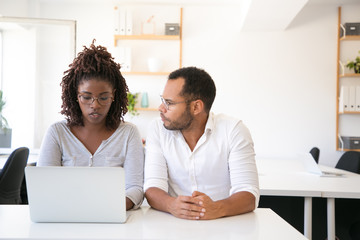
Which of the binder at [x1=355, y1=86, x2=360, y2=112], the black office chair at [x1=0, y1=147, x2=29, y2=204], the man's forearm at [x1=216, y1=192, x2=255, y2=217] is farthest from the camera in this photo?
the binder at [x1=355, y1=86, x2=360, y2=112]

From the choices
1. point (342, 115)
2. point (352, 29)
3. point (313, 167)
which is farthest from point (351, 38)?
point (313, 167)

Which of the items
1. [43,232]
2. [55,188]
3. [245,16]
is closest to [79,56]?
[55,188]

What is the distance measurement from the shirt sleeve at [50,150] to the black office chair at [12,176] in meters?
0.94

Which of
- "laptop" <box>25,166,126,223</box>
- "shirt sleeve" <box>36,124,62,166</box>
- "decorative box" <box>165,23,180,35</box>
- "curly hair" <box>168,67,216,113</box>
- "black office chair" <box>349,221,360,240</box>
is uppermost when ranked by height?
"decorative box" <box>165,23,180,35</box>

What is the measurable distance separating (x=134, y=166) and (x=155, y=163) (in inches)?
3.6

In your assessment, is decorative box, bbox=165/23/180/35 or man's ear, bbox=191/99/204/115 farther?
decorative box, bbox=165/23/180/35

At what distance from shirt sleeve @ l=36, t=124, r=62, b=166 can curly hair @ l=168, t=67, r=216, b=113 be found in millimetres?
561

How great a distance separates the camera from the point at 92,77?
5.34 feet

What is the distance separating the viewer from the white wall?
15.8ft

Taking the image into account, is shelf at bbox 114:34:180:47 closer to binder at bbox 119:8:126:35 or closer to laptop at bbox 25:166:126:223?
binder at bbox 119:8:126:35

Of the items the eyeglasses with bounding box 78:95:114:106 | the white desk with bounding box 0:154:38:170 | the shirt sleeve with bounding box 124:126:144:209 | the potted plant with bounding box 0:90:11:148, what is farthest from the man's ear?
the potted plant with bounding box 0:90:11:148

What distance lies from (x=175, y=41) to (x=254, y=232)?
393 centimetres

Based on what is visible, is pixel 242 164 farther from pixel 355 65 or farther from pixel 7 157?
pixel 355 65

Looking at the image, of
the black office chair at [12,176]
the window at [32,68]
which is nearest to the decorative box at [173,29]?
the window at [32,68]
